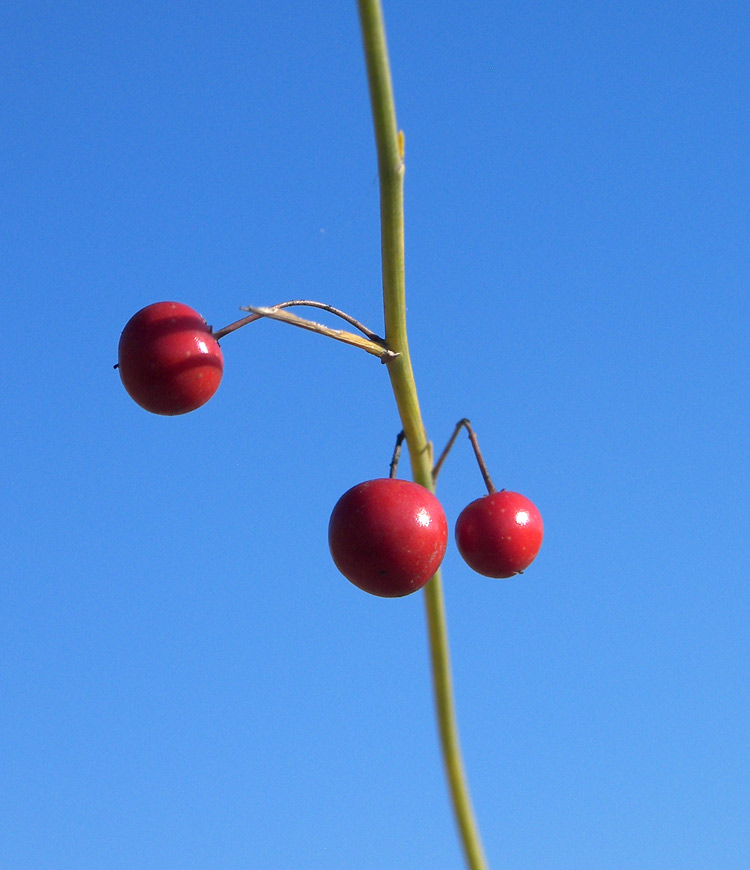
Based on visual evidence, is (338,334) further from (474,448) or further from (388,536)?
(474,448)

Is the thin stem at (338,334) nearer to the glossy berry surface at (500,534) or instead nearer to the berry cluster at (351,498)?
A: the berry cluster at (351,498)

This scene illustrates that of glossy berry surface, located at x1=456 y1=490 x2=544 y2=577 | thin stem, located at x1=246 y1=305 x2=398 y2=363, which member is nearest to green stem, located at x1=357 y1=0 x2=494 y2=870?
thin stem, located at x1=246 y1=305 x2=398 y2=363

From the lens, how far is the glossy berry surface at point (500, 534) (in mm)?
2562

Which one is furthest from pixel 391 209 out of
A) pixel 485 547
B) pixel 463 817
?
pixel 463 817

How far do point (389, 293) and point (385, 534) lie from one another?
535 millimetres

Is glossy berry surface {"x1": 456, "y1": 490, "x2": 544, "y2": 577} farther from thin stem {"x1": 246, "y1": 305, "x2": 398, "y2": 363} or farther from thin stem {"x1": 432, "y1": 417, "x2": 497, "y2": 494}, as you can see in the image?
thin stem {"x1": 246, "y1": 305, "x2": 398, "y2": 363}

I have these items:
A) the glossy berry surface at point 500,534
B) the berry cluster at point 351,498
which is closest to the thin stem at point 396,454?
the berry cluster at point 351,498

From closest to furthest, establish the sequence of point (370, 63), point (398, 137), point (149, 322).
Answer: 1. point (370, 63)
2. point (398, 137)
3. point (149, 322)

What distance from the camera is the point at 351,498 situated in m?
2.21

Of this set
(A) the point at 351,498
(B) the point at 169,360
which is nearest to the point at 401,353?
(A) the point at 351,498

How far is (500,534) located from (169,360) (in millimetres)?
985

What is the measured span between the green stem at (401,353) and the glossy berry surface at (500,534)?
0.26m

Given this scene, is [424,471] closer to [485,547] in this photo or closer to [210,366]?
[485,547]

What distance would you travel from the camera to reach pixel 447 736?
7.13ft
